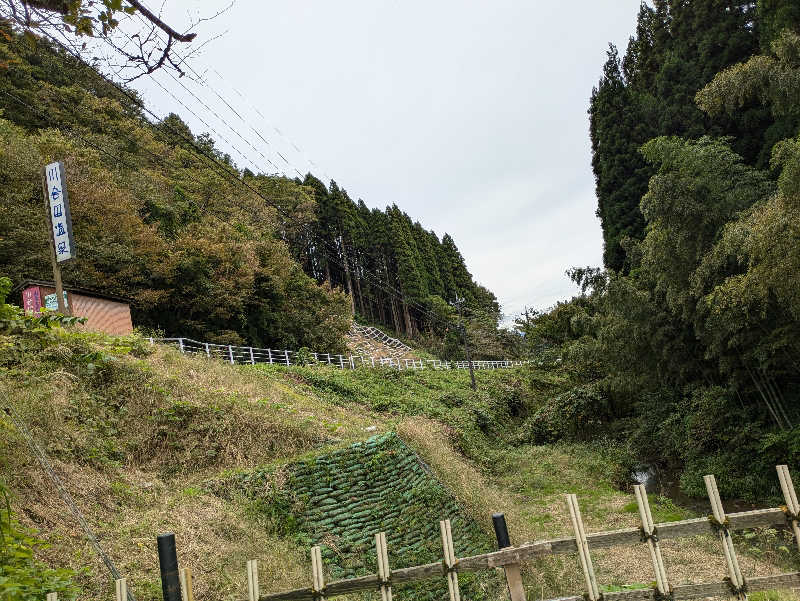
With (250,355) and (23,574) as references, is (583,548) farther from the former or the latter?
(250,355)

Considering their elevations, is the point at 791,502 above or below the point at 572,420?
above

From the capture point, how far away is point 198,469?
26.9 ft

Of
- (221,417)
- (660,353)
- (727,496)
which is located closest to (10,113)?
(221,417)

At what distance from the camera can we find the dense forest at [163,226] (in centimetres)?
1672

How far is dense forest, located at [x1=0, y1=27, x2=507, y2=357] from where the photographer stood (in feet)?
54.9

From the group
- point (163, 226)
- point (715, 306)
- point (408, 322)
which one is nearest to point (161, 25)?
point (715, 306)

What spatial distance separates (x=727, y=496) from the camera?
10961 millimetres

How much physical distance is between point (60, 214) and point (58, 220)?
146mm

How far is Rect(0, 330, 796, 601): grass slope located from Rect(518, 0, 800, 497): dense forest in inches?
85.7

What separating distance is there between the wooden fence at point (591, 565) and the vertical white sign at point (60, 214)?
37.0 feet

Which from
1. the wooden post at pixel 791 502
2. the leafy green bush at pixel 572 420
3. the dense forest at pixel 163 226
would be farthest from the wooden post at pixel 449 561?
the leafy green bush at pixel 572 420

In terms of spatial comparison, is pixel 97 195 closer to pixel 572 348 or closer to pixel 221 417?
pixel 221 417

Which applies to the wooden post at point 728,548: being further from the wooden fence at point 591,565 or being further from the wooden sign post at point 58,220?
the wooden sign post at point 58,220

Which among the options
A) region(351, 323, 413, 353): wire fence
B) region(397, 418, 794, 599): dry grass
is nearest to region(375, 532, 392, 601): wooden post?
region(397, 418, 794, 599): dry grass
